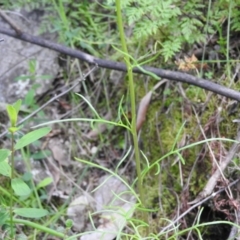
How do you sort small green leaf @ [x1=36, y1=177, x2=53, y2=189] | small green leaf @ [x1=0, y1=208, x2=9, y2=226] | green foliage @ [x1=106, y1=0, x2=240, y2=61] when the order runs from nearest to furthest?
small green leaf @ [x1=0, y1=208, x2=9, y2=226] → green foliage @ [x1=106, y1=0, x2=240, y2=61] → small green leaf @ [x1=36, y1=177, x2=53, y2=189]

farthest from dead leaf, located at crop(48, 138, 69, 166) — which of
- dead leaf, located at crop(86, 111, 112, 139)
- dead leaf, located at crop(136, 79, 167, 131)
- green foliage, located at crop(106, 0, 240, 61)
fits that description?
green foliage, located at crop(106, 0, 240, 61)

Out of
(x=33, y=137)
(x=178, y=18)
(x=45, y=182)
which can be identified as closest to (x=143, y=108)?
(x=178, y=18)

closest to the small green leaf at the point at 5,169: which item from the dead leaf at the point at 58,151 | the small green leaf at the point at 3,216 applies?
the small green leaf at the point at 3,216

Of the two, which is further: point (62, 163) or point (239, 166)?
point (62, 163)

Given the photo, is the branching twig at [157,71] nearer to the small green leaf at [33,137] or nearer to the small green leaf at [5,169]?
the small green leaf at [33,137]

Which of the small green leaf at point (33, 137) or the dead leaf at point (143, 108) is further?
the dead leaf at point (143, 108)

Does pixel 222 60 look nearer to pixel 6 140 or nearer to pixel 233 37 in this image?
pixel 233 37

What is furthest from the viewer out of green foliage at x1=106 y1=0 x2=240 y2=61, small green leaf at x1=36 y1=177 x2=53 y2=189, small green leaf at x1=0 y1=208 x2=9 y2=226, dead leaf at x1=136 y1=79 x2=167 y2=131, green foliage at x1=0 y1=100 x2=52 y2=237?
dead leaf at x1=136 y1=79 x2=167 y2=131

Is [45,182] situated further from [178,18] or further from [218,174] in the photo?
[178,18]

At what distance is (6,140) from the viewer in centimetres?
223

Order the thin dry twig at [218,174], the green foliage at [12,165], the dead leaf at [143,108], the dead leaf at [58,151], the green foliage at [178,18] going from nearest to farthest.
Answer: the green foliage at [12,165] → the thin dry twig at [218,174] → the green foliage at [178,18] → the dead leaf at [143,108] → the dead leaf at [58,151]

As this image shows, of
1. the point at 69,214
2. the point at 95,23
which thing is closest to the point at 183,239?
the point at 69,214

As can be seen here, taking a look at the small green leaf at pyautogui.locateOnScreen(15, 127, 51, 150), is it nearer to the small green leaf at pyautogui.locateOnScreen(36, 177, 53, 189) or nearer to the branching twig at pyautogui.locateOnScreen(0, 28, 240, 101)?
the branching twig at pyautogui.locateOnScreen(0, 28, 240, 101)

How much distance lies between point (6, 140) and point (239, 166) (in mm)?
1039
